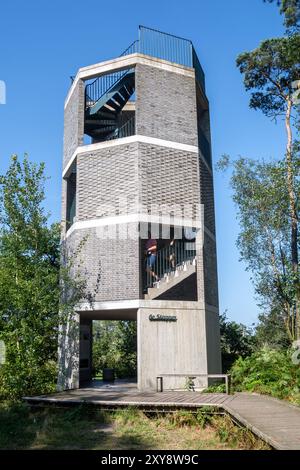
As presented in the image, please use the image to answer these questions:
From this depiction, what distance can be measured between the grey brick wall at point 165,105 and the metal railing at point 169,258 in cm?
431

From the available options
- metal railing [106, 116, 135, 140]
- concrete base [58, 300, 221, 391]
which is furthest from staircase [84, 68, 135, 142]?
concrete base [58, 300, 221, 391]

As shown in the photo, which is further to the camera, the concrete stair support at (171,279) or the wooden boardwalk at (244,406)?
the concrete stair support at (171,279)

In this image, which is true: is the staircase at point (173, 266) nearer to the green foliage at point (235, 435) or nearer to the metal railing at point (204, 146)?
the metal railing at point (204, 146)

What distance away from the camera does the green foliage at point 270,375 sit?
1184 centimetres

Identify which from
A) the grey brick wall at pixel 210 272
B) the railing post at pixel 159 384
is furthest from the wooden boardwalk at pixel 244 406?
the grey brick wall at pixel 210 272

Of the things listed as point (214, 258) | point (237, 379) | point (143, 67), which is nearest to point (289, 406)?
point (237, 379)

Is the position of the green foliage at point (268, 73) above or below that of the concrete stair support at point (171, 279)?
above

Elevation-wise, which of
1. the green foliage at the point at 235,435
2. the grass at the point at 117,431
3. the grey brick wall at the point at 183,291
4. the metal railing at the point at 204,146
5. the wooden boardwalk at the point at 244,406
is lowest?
the grass at the point at 117,431

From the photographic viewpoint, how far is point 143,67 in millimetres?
18172

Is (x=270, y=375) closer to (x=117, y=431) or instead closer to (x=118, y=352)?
(x=117, y=431)

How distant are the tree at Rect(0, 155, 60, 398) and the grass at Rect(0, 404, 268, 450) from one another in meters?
2.08
